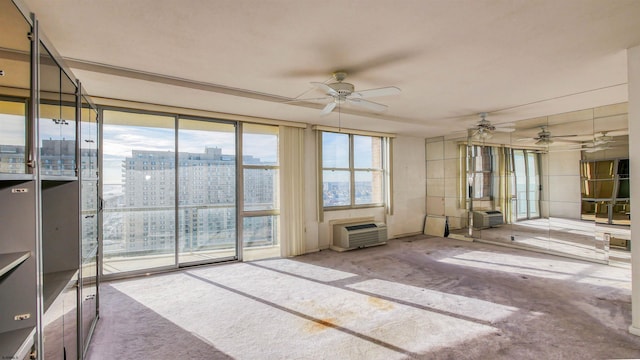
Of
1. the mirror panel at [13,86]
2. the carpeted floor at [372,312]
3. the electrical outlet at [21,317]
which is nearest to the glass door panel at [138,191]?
the carpeted floor at [372,312]

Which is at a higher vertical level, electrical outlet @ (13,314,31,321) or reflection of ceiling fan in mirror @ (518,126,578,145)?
reflection of ceiling fan in mirror @ (518,126,578,145)

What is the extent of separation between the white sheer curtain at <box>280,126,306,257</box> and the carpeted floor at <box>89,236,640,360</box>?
63cm

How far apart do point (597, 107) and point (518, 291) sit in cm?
358

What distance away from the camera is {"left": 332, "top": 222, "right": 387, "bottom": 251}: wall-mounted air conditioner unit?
5.81 m

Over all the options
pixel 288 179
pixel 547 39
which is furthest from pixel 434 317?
pixel 288 179

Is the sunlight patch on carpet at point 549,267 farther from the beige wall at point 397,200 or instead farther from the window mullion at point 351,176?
the window mullion at point 351,176

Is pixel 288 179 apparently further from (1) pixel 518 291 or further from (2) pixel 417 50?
(1) pixel 518 291

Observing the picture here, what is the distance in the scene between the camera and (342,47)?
264 cm

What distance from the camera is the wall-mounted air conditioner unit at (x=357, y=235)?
5.81m

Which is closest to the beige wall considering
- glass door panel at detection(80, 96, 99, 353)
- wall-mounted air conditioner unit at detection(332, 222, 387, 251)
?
wall-mounted air conditioner unit at detection(332, 222, 387, 251)

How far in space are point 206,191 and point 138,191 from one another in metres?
0.99

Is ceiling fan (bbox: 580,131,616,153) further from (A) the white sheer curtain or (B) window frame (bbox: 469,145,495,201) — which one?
(A) the white sheer curtain

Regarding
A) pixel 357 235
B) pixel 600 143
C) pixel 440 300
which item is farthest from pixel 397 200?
pixel 440 300

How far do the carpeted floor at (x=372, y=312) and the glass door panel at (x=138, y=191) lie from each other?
44 cm
